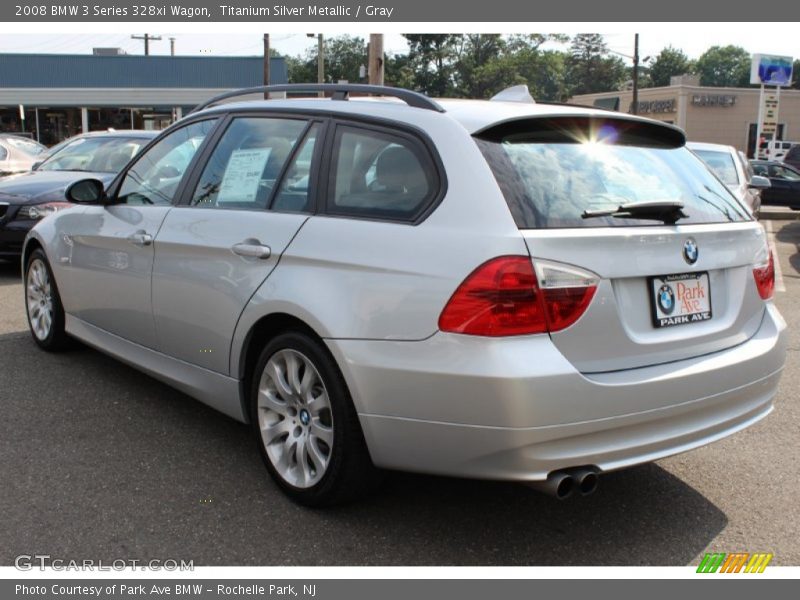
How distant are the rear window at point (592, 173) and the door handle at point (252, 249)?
41.0 inches

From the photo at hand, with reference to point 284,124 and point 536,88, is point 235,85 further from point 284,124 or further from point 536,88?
point 536,88

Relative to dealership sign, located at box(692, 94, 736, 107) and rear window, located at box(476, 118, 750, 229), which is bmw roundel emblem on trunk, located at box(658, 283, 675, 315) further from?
dealership sign, located at box(692, 94, 736, 107)

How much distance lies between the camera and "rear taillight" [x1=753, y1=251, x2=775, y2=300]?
3473mm

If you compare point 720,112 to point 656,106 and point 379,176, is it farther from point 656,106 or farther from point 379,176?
point 379,176

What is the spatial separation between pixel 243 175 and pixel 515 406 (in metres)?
1.92

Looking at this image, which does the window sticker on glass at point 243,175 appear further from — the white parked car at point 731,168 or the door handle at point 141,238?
the white parked car at point 731,168

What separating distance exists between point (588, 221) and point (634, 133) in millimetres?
781

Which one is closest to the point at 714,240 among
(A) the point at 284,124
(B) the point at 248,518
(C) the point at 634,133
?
(C) the point at 634,133

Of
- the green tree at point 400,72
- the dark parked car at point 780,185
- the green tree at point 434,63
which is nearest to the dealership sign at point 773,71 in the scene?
the dark parked car at point 780,185

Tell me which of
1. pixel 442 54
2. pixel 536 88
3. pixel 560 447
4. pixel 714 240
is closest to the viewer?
pixel 560 447

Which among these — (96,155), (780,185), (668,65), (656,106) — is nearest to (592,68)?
(668,65)

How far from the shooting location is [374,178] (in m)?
3.24

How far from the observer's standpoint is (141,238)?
4.32m

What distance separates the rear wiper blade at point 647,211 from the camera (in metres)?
2.98
